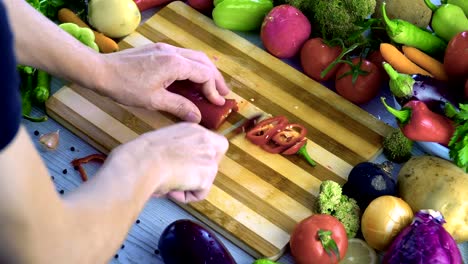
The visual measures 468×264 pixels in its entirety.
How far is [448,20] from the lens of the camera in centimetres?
189

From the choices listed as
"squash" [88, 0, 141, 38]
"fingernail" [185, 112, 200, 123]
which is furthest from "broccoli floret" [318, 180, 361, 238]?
"squash" [88, 0, 141, 38]

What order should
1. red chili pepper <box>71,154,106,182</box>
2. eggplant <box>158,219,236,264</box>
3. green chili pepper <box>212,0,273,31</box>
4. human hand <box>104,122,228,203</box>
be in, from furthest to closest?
green chili pepper <box>212,0,273,31</box> < red chili pepper <box>71,154,106,182</box> < eggplant <box>158,219,236,264</box> < human hand <box>104,122,228,203</box>

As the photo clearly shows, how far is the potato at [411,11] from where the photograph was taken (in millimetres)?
1995

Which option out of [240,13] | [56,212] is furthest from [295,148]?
[56,212]

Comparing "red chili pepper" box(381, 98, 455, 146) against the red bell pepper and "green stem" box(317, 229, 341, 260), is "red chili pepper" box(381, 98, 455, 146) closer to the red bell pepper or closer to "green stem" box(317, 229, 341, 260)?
the red bell pepper

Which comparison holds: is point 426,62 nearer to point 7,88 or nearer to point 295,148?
point 295,148

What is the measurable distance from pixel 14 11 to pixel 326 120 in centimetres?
82

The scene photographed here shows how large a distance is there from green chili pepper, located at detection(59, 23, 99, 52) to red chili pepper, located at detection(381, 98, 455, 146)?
78 cm

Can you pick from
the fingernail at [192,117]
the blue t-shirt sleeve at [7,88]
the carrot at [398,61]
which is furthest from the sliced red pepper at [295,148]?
the blue t-shirt sleeve at [7,88]

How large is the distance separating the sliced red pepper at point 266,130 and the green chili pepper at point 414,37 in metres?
0.38

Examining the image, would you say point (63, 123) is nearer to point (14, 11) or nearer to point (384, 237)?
point (14, 11)

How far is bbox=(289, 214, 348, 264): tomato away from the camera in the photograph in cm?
150

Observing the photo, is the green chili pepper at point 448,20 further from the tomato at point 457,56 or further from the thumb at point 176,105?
the thumb at point 176,105

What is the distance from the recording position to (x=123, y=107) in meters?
1.82
